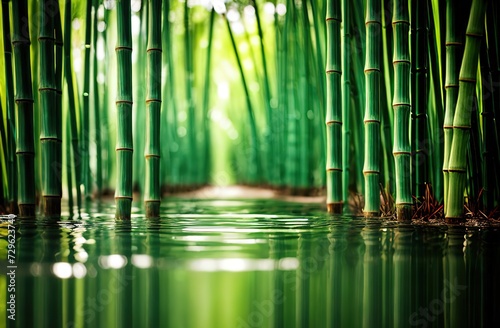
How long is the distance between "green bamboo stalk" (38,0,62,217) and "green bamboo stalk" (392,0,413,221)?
3.33 ft

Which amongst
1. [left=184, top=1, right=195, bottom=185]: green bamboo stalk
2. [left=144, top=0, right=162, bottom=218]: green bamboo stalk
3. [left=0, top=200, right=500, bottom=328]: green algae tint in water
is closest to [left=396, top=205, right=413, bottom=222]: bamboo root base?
[left=0, top=200, right=500, bottom=328]: green algae tint in water

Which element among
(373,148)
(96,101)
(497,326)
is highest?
(96,101)

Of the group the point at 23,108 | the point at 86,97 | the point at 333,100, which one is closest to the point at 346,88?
the point at 333,100

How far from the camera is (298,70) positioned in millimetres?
3236

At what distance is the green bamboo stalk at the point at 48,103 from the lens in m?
1.78

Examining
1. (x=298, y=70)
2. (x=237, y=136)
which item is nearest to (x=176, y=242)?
(x=298, y=70)

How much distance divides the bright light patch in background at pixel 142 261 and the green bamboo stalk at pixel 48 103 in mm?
687

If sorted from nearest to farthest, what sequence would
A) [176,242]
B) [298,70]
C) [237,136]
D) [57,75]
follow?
[176,242], [57,75], [298,70], [237,136]

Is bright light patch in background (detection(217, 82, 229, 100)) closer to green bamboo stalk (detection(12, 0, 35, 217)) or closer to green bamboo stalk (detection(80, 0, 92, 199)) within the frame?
green bamboo stalk (detection(80, 0, 92, 199))

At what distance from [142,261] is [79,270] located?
13cm

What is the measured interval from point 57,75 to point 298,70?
1.61 m

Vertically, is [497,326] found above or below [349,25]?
below

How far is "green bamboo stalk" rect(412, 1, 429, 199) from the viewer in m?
1.84

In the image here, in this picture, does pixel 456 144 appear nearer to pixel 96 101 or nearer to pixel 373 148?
pixel 373 148
